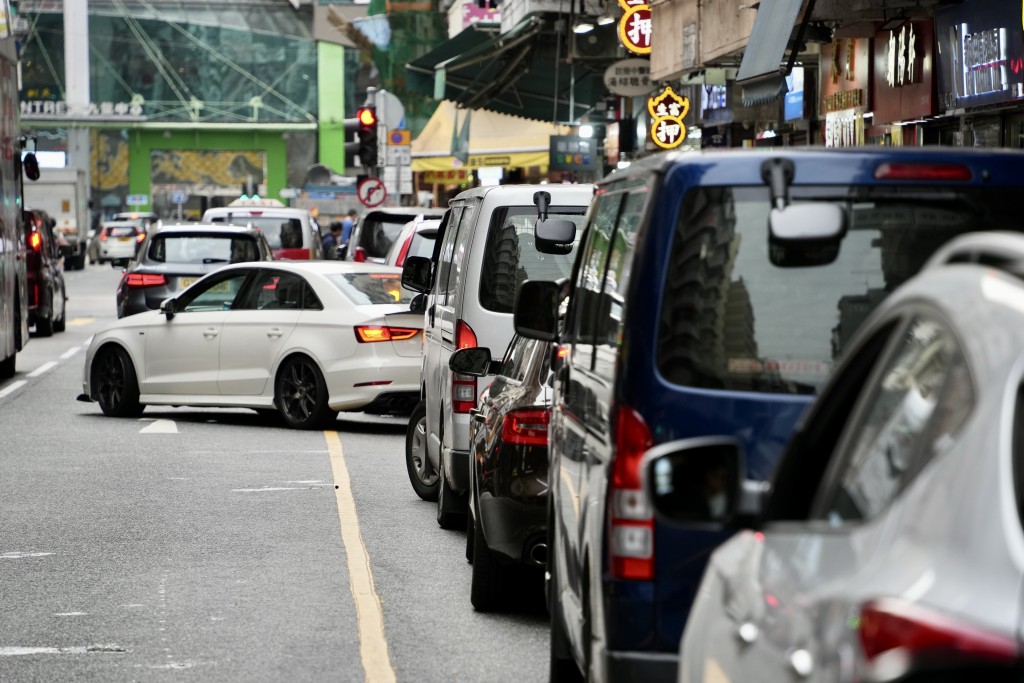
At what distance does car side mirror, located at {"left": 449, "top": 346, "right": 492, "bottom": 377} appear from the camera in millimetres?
9891

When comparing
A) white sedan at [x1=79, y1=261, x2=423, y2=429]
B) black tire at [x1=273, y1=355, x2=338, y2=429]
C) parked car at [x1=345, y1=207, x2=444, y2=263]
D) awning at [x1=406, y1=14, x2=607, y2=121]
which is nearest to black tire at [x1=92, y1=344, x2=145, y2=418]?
white sedan at [x1=79, y1=261, x2=423, y2=429]

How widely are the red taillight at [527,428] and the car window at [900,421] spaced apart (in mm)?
4624

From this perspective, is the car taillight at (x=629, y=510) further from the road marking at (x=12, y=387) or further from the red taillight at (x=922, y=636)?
the road marking at (x=12, y=387)

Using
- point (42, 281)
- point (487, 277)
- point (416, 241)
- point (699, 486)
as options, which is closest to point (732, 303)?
point (699, 486)

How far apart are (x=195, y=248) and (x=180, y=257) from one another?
0.21m

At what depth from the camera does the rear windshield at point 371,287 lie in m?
16.7

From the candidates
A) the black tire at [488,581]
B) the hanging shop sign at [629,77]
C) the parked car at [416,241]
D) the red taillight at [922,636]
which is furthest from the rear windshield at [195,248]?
the red taillight at [922,636]

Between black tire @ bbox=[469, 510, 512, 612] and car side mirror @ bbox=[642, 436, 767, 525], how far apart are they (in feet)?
16.3

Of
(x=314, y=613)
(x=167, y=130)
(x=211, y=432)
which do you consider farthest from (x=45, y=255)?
(x=167, y=130)

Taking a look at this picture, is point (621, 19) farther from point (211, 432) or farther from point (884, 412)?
point (884, 412)

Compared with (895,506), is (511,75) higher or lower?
higher

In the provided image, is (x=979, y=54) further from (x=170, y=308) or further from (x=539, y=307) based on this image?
(x=539, y=307)

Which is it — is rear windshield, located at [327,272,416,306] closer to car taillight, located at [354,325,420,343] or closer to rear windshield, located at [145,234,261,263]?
car taillight, located at [354,325,420,343]

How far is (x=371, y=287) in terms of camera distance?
55.8ft
